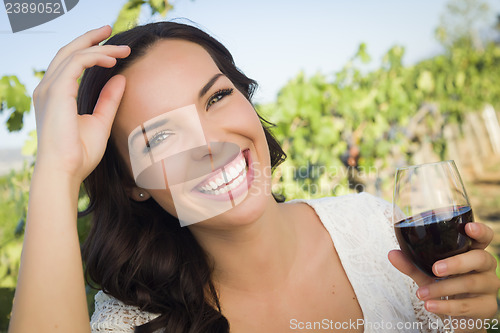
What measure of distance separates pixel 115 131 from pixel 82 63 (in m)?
0.33

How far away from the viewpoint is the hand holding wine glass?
1.26 m

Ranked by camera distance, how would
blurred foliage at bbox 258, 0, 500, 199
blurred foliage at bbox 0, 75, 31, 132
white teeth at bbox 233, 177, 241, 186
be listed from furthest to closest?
blurred foliage at bbox 258, 0, 500, 199 < blurred foliage at bbox 0, 75, 31, 132 < white teeth at bbox 233, 177, 241, 186

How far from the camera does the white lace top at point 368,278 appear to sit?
1.81m

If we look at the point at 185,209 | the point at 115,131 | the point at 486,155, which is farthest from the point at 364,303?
the point at 486,155

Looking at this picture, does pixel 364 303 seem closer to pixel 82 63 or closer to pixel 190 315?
pixel 190 315

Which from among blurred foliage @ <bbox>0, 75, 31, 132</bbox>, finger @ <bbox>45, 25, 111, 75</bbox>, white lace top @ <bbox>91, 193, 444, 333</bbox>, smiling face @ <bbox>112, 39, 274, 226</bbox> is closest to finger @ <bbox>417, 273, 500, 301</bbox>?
white lace top @ <bbox>91, 193, 444, 333</bbox>

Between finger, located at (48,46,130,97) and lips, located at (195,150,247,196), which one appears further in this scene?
lips, located at (195,150,247,196)

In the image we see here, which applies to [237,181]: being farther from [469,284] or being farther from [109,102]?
[469,284]

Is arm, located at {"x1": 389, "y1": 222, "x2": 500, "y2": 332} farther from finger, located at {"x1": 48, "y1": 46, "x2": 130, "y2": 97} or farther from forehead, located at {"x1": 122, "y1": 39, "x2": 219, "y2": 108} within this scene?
finger, located at {"x1": 48, "y1": 46, "x2": 130, "y2": 97}

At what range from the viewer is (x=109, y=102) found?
162 cm

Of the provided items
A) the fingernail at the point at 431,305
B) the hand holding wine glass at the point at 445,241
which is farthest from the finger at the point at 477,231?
the fingernail at the point at 431,305

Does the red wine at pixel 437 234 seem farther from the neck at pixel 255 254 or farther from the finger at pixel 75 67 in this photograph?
the finger at pixel 75 67

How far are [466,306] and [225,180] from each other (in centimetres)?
89

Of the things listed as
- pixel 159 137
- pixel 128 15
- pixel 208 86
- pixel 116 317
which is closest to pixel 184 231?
pixel 116 317
